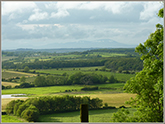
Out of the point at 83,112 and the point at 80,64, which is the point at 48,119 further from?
the point at 83,112

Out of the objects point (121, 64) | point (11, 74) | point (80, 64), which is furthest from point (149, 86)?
point (80, 64)

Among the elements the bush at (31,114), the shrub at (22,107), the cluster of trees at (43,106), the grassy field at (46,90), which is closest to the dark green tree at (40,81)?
the grassy field at (46,90)

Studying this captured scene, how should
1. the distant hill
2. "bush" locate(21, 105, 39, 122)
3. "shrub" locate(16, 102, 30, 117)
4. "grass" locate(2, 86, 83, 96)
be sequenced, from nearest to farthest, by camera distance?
"bush" locate(21, 105, 39, 122)
"shrub" locate(16, 102, 30, 117)
"grass" locate(2, 86, 83, 96)
the distant hill

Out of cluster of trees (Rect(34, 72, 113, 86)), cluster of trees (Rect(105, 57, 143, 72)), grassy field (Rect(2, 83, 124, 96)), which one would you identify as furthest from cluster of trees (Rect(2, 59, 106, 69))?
grassy field (Rect(2, 83, 124, 96))

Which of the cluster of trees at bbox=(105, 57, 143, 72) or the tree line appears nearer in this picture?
the cluster of trees at bbox=(105, 57, 143, 72)

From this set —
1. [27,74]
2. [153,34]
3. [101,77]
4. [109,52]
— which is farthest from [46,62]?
[153,34]

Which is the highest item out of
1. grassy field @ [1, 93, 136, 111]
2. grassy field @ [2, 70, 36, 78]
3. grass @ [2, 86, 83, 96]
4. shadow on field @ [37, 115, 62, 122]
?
grassy field @ [2, 70, 36, 78]

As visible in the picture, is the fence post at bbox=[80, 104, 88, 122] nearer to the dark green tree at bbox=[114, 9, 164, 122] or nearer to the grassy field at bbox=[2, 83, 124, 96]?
the dark green tree at bbox=[114, 9, 164, 122]

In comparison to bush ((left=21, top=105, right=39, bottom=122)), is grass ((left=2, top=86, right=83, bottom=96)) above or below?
above
